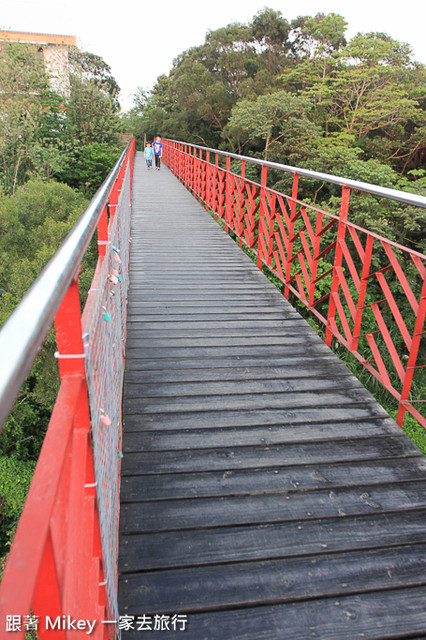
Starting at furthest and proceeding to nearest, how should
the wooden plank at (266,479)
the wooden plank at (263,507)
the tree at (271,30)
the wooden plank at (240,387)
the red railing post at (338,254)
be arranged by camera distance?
1. the tree at (271,30)
2. the red railing post at (338,254)
3. the wooden plank at (240,387)
4. the wooden plank at (266,479)
5. the wooden plank at (263,507)

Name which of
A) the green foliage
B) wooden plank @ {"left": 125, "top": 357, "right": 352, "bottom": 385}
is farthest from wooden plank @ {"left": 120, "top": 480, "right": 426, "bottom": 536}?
the green foliage

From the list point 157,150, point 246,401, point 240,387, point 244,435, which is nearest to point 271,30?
point 157,150

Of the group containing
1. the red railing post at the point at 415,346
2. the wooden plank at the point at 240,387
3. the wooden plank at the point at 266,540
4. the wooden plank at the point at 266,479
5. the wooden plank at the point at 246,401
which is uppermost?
the red railing post at the point at 415,346

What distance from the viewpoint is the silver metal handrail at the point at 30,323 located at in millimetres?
474

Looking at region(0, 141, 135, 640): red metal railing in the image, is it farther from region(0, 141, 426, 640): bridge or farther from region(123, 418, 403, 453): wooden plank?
region(123, 418, 403, 453): wooden plank

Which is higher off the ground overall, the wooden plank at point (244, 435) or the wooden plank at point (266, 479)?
the wooden plank at point (244, 435)

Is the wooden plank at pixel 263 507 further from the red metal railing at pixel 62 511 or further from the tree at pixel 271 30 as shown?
the tree at pixel 271 30

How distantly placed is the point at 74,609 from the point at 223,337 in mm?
2621

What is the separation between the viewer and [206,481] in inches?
77.2

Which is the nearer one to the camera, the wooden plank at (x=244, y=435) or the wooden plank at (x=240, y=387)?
the wooden plank at (x=244, y=435)

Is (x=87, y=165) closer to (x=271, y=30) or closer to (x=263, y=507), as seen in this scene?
(x=271, y=30)

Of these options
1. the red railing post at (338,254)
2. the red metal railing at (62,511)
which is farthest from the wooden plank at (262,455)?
the red railing post at (338,254)

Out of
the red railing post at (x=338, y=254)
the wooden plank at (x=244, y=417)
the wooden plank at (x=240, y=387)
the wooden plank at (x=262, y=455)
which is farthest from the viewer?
the red railing post at (x=338, y=254)

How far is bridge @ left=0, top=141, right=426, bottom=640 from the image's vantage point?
0.69m
